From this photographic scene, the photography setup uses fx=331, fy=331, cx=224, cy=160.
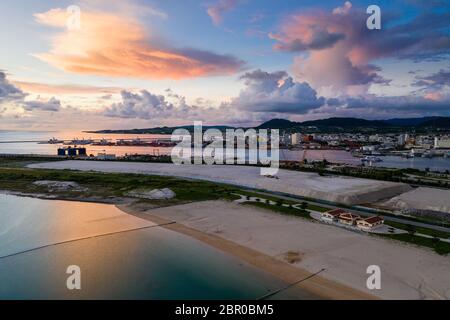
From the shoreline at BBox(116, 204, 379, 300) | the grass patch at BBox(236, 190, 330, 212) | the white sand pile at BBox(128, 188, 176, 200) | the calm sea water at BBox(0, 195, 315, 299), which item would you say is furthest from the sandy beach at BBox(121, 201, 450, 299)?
the white sand pile at BBox(128, 188, 176, 200)

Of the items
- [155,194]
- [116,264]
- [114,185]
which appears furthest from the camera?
[114,185]

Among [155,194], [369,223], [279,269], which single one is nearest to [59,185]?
[155,194]

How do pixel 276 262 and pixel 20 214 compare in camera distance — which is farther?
pixel 20 214

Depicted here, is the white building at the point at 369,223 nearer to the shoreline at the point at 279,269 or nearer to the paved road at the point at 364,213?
the paved road at the point at 364,213

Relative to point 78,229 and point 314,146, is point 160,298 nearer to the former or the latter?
point 78,229

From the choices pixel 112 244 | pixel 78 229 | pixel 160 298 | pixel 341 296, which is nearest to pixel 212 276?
pixel 160 298

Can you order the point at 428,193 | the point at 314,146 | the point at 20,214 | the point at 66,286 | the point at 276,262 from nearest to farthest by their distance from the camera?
the point at 66,286, the point at 276,262, the point at 20,214, the point at 428,193, the point at 314,146

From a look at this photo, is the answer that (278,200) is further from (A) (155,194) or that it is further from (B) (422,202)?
(A) (155,194)
